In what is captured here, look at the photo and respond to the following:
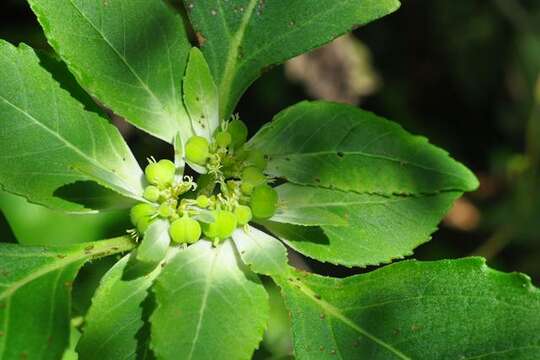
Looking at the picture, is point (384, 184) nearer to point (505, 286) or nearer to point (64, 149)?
point (505, 286)

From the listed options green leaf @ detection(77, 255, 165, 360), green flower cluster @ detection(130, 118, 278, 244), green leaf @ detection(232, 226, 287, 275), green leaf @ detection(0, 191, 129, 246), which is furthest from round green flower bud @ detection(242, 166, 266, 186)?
green leaf @ detection(0, 191, 129, 246)

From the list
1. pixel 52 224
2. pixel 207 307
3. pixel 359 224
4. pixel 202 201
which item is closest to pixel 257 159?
pixel 202 201

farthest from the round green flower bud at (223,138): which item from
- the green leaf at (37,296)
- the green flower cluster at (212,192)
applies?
the green leaf at (37,296)

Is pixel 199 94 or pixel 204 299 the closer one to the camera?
pixel 204 299

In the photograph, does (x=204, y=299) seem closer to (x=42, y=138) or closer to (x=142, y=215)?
(x=142, y=215)

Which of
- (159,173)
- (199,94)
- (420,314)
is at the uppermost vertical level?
(199,94)

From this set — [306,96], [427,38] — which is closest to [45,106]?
[306,96]

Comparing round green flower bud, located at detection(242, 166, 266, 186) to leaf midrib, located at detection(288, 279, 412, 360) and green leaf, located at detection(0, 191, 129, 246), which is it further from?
green leaf, located at detection(0, 191, 129, 246)
